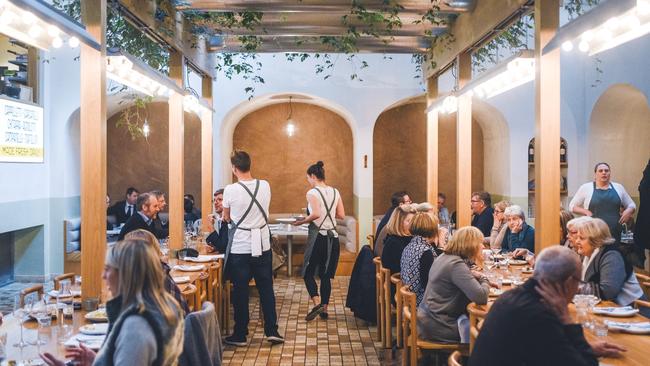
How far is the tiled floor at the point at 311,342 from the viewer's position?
19.6 feet

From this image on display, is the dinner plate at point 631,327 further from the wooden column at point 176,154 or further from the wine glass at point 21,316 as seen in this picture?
the wooden column at point 176,154

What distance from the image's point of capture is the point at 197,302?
500 centimetres

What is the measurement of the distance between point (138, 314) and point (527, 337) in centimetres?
147

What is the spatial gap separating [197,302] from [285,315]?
298 centimetres

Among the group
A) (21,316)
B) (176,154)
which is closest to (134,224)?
(176,154)

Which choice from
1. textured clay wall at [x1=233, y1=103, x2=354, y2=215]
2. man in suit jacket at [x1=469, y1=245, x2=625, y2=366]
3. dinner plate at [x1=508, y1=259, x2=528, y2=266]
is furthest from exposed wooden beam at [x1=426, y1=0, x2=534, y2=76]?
textured clay wall at [x1=233, y1=103, x2=354, y2=215]

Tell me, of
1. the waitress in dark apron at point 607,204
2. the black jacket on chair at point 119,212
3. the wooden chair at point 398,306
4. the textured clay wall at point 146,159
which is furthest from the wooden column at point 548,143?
the textured clay wall at point 146,159

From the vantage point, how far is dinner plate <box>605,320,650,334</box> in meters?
3.46

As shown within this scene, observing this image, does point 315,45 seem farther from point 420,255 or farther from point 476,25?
point 420,255

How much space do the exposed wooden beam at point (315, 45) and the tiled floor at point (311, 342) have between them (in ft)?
10.9

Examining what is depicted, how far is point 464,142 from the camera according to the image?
7168 mm

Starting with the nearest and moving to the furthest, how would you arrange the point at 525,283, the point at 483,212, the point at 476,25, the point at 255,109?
the point at 525,283, the point at 476,25, the point at 483,212, the point at 255,109

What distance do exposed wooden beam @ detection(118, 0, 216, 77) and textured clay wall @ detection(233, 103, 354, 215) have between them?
4262 millimetres

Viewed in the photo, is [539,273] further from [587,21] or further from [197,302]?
[197,302]
